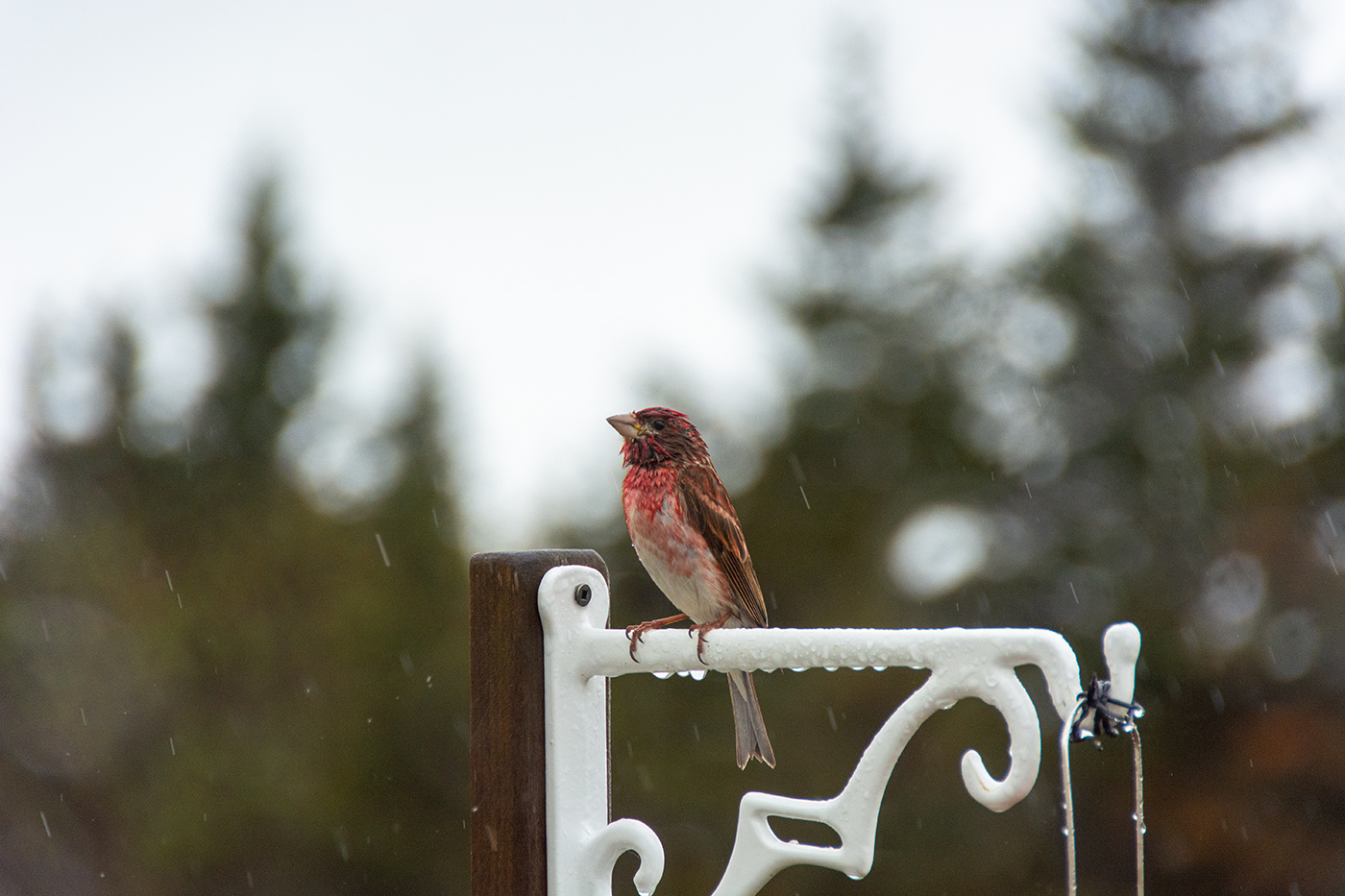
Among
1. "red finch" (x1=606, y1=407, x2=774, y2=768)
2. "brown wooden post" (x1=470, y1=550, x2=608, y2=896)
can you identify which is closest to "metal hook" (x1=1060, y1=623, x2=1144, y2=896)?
"brown wooden post" (x1=470, y1=550, x2=608, y2=896)

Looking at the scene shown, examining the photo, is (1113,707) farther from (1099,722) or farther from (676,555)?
(676,555)

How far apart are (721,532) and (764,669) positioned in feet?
4.46

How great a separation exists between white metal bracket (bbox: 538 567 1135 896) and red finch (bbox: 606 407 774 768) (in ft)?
3.04

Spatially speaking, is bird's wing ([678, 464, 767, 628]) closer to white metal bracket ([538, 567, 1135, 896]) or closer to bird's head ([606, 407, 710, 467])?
bird's head ([606, 407, 710, 467])

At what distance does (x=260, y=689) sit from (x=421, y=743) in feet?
9.91

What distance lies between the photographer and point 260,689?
15328mm

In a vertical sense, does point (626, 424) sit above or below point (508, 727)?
above

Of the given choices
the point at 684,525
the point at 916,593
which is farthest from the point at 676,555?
the point at 916,593

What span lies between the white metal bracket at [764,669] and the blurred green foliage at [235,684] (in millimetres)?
11497

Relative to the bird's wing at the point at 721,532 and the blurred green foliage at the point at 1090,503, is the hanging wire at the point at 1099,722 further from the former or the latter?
the blurred green foliage at the point at 1090,503

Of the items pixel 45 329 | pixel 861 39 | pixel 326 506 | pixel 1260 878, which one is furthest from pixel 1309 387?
pixel 45 329

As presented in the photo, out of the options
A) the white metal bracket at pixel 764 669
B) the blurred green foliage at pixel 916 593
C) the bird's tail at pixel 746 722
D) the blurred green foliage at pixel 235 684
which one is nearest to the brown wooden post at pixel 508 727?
the white metal bracket at pixel 764 669

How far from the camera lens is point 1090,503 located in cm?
1292

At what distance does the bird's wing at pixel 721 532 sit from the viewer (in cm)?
315
